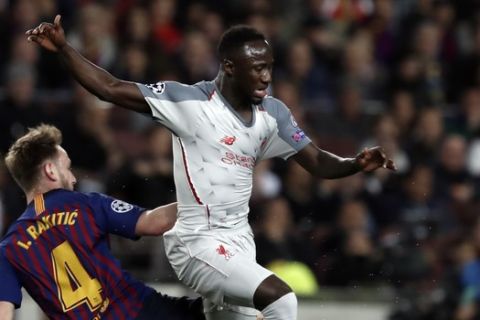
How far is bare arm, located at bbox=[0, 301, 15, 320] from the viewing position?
661cm

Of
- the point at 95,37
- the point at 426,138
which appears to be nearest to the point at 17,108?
the point at 95,37

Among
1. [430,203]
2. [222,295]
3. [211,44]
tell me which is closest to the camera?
[222,295]

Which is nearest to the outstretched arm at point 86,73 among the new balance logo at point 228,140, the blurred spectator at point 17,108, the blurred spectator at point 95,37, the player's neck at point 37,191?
the new balance logo at point 228,140

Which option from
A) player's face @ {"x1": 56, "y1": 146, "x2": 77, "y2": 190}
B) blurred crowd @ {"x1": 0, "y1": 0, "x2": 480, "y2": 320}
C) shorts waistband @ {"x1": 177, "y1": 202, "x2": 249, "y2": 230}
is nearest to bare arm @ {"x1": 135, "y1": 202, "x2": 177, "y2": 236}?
shorts waistband @ {"x1": 177, "y1": 202, "x2": 249, "y2": 230}

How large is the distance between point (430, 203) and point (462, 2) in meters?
3.61

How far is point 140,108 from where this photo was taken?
6.68 m

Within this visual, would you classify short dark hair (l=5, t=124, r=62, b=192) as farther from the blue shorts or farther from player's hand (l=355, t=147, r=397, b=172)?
player's hand (l=355, t=147, r=397, b=172)

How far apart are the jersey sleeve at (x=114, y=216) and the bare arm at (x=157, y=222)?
0.03 metres

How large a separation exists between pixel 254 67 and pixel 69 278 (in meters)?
1.44

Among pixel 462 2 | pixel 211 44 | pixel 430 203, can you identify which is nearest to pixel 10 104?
pixel 211 44

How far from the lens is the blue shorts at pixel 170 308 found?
272 inches

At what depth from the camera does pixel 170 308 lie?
→ 696 centimetres

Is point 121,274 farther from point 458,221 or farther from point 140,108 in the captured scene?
point 458,221

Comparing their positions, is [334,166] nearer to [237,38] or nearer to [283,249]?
[237,38]
